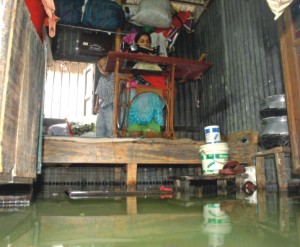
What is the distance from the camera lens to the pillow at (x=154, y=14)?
15.5ft

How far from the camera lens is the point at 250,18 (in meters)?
3.64

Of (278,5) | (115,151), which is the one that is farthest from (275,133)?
(115,151)

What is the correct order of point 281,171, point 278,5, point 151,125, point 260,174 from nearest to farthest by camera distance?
1. point 278,5
2. point 281,171
3. point 260,174
4. point 151,125

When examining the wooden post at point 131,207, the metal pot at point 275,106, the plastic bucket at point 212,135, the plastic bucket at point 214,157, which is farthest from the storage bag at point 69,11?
the wooden post at point 131,207

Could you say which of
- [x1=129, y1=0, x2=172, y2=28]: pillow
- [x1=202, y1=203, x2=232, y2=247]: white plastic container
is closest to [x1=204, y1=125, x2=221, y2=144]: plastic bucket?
[x1=202, y1=203, x2=232, y2=247]: white plastic container

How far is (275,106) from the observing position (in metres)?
2.64

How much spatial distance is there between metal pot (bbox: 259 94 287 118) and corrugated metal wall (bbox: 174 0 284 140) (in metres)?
0.39

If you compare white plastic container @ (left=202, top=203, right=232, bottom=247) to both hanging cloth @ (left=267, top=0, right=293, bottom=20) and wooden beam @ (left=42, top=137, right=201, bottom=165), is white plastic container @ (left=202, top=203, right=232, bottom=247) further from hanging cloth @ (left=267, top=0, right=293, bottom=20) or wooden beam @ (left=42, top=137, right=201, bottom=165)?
wooden beam @ (left=42, top=137, right=201, bottom=165)

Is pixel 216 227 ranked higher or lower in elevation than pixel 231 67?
lower

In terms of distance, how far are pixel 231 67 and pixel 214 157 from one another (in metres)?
1.58

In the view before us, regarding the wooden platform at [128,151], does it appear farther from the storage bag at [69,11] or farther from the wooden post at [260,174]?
the storage bag at [69,11]

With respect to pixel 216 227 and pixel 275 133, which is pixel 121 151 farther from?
pixel 216 227

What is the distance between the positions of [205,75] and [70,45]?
2.56 m

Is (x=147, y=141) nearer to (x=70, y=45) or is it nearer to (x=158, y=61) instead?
(x=158, y=61)
